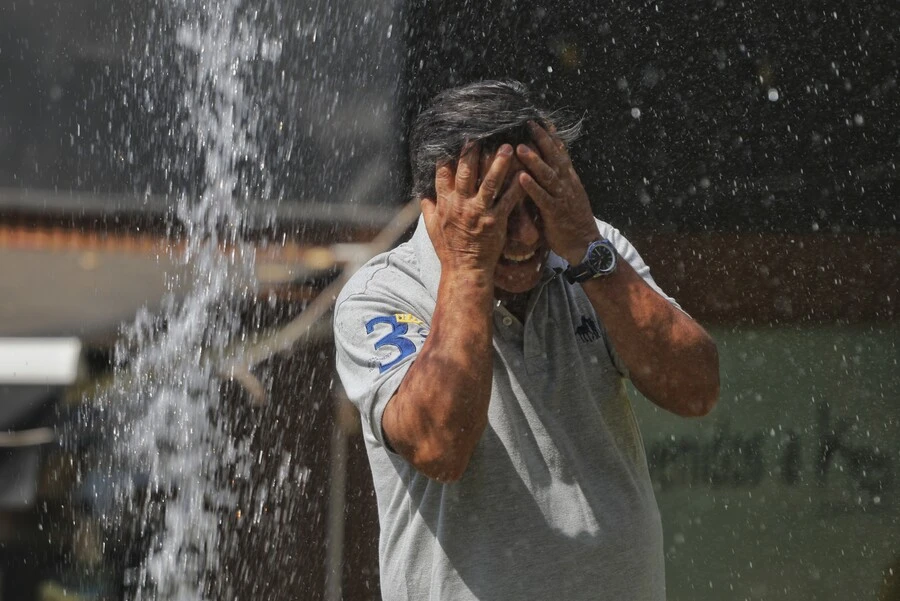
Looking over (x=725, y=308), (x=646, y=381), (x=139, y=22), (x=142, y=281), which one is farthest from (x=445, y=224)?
(x=139, y=22)

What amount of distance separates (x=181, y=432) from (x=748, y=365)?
2.06 m

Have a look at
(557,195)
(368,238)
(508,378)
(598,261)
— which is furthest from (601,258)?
(368,238)

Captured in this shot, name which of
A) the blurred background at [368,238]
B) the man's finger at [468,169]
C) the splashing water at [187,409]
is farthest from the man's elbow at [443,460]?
the splashing water at [187,409]

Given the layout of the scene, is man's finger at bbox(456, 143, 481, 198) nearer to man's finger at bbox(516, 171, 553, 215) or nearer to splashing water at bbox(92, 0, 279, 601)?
man's finger at bbox(516, 171, 553, 215)

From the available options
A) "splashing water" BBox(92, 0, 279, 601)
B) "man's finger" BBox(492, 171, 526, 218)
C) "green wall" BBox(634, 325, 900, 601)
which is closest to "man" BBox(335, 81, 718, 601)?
"man's finger" BBox(492, 171, 526, 218)

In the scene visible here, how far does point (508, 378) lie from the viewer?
1.44 metres

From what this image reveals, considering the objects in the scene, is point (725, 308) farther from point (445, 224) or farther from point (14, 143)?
point (14, 143)

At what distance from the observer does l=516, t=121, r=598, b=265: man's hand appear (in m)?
1.36

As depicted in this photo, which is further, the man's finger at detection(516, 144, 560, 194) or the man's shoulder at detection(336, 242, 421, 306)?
the man's shoulder at detection(336, 242, 421, 306)

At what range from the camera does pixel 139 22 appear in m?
3.49

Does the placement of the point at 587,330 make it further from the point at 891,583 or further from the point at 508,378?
the point at 891,583

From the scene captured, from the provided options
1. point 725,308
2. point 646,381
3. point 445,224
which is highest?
point 445,224

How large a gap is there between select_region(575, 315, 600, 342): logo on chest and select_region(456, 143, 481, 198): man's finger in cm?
30

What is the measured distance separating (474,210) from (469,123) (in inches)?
5.7
